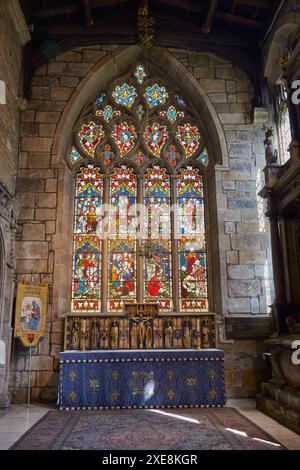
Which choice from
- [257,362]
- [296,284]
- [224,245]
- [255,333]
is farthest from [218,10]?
[257,362]

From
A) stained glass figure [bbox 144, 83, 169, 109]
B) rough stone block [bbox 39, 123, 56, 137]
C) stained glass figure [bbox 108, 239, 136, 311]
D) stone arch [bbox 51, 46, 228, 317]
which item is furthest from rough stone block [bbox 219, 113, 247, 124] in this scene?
rough stone block [bbox 39, 123, 56, 137]

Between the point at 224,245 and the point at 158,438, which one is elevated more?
the point at 224,245

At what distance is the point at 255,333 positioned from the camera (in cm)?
625

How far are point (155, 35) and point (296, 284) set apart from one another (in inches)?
190

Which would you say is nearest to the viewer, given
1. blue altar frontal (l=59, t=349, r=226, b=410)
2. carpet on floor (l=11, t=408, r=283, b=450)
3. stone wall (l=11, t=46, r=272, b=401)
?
carpet on floor (l=11, t=408, r=283, b=450)

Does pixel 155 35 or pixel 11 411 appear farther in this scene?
pixel 155 35

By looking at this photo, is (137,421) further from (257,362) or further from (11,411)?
(257,362)

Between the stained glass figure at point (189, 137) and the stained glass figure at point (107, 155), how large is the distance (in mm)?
1239

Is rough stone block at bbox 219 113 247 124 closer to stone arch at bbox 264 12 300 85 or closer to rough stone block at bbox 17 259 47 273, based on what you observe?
stone arch at bbox 264 12 300 85

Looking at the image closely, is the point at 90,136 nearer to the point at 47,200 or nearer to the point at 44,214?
the point at 47,200

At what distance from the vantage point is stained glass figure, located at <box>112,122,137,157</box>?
7.48m

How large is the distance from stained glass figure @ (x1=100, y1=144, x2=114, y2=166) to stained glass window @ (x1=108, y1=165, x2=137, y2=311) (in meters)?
0.20
